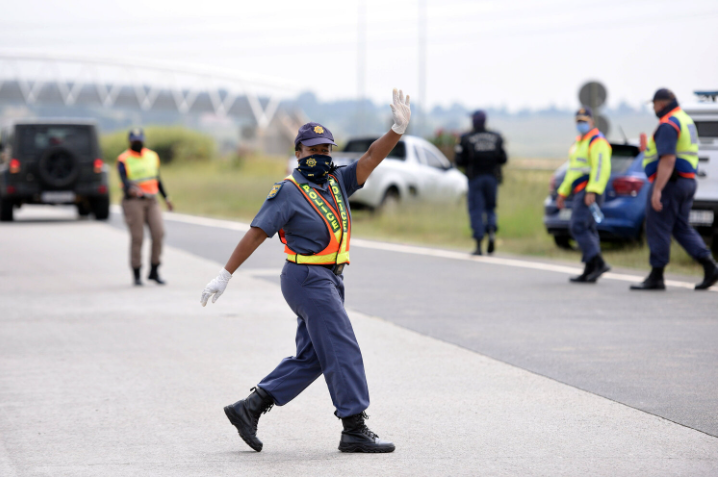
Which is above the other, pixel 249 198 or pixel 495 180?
pixel 495 180

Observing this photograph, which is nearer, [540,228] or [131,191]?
[131,191]

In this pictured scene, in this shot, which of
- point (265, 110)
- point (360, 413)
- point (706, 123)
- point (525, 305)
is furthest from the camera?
point (265, 110)

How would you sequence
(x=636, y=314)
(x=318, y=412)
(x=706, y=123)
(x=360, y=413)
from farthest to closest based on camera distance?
1. (x=706, y=123)
2. (x=636, y=314)
3. (x=318, y=412)
4. (x=360, y=413)

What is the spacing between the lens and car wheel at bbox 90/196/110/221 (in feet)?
76.6

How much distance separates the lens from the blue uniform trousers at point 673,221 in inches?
408

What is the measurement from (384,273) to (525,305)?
3.25 m

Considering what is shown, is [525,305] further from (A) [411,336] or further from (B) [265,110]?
(B) [265,110]

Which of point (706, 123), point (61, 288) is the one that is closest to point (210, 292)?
point (61, 288)

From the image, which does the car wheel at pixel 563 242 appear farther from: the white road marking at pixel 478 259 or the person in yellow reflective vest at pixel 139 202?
the person in yellow reflective vest at pixel 139 202

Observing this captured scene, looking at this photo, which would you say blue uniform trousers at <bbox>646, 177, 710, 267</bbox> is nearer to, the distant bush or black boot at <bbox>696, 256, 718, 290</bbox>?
black boot at <bbox>696, 256, 718, 290</bbox>

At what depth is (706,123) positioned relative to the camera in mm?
12344

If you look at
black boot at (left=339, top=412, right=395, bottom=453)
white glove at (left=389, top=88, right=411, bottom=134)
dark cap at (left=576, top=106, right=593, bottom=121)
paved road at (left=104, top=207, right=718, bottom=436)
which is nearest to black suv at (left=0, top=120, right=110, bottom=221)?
paved road at (left=104, top=207, right=718, bottom=436)

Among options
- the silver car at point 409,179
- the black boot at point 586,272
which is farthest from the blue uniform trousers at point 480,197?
the silver car at point 409,179

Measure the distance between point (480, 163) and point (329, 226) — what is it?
9986 millimetres
